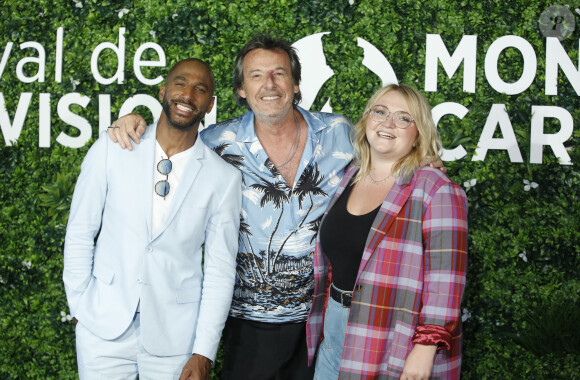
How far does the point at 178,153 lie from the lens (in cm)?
232

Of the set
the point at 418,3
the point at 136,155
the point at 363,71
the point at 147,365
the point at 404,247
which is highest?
the point at 418,3

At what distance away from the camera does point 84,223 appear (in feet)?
7.16

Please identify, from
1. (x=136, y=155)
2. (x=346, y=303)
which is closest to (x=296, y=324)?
(x=346, y=303)

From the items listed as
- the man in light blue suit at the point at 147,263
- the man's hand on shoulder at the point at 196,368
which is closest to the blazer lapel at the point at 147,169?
the man in light blue suit at the point at 147,263

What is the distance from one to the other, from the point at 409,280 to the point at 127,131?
4.06 ft

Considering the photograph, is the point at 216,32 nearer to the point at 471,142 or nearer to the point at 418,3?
the point at 418,3

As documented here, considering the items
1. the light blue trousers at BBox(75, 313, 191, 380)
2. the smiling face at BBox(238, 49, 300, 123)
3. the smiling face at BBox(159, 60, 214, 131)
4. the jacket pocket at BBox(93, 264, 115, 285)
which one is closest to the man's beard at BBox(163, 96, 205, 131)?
the smiling face at BBox(159, 60, 214, 131)

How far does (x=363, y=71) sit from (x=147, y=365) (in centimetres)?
225

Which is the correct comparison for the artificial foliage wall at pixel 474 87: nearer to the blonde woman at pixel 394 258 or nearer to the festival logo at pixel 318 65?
the festival logo at pixel 318 65

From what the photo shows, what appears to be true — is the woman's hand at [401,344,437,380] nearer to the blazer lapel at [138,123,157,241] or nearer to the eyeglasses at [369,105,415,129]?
the eyeglasses at [369,105,415,129]

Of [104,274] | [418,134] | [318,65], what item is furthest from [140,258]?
[318,65]

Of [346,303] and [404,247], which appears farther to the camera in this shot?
[346,303]

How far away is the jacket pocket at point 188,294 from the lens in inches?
87.8

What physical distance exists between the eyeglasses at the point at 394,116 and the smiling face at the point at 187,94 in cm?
71
